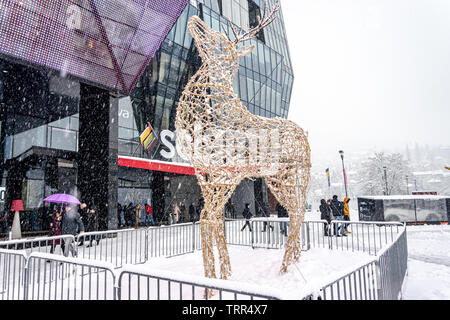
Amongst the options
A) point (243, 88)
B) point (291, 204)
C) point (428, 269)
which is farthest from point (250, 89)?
A: point (428, 269)

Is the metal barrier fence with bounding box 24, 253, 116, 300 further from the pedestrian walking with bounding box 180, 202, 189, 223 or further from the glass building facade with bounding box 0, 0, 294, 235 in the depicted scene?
the pedestrian walking with bounding box 180, 202, 189, 223

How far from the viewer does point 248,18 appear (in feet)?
80.1

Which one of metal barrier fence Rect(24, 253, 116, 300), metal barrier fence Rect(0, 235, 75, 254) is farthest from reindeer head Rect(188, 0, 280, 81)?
metal barrier fence Rect(0, 235, 75, 254)

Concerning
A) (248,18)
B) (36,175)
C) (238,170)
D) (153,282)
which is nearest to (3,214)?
(36,175)

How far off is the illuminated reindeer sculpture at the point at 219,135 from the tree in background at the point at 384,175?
1751 inches

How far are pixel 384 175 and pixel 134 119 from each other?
38780 millimetres

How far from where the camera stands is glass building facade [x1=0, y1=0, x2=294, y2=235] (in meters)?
11.7

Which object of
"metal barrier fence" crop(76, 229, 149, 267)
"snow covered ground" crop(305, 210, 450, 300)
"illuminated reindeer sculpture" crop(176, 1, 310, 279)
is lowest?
"snow covered ground" crop(305, 210, 450, 300)

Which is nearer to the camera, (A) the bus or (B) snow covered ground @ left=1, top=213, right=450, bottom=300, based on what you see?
(B) snow covered ground @ left=1, top=213, right=450, bottom=300

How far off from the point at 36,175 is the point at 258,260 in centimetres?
1137

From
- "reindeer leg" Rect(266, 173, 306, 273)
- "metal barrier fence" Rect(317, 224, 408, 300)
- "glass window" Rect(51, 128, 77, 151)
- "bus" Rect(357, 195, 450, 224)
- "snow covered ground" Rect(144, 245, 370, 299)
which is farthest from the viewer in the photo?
"bus" Rect(357, 195, 450, 224)

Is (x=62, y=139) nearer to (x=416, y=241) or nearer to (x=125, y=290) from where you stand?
(x=125, y=290)

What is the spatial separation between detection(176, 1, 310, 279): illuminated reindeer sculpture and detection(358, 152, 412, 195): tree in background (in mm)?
44483

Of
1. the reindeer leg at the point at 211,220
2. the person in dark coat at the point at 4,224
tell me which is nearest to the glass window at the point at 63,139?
the person in dark coat at the point at 4,224
